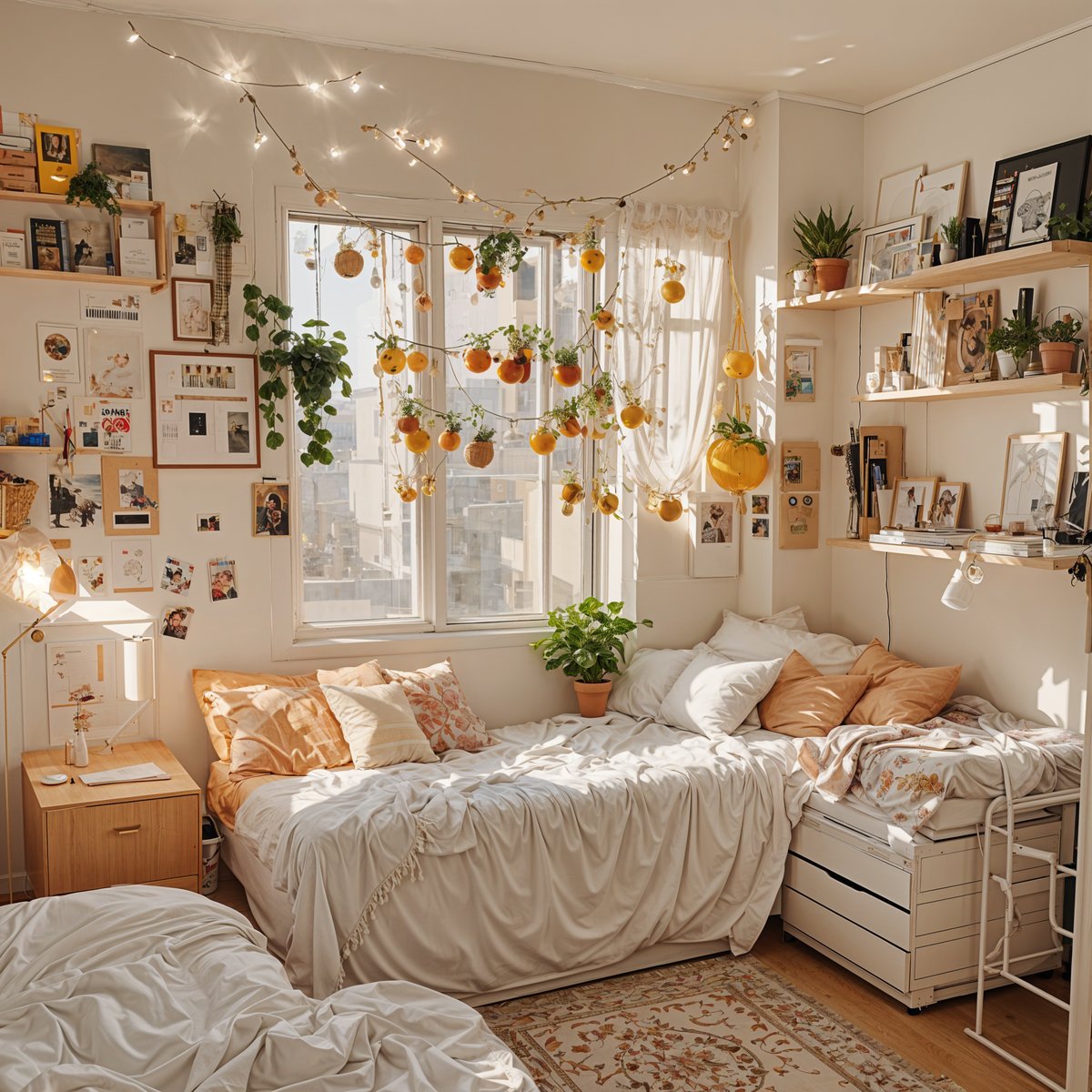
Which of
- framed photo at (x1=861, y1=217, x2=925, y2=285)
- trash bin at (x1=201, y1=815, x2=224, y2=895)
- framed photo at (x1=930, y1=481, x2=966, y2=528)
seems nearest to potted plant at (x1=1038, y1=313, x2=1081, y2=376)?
framed photo at (x1=930, y1=481, x2=966, y2=528)

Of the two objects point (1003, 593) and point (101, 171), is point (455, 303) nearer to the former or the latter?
point (101, 171)

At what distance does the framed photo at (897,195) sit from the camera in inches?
163

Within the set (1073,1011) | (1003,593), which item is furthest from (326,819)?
(1003,593)

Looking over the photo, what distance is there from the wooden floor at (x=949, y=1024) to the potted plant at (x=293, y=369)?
5.25 ft

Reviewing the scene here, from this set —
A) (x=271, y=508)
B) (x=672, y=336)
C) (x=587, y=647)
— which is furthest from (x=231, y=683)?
(x=672, y=336)

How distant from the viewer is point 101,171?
352 cm

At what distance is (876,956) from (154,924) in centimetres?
206

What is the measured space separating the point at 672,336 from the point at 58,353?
2.27 metres

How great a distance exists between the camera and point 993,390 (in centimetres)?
358

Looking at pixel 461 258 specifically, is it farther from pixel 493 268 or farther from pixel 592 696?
pixel 592 696

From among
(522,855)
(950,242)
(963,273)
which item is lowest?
(522,855)

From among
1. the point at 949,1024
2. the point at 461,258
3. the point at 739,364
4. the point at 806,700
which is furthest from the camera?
the point at 739,364

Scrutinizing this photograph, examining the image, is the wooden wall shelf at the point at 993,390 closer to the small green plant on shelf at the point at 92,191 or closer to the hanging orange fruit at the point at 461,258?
the hanging orange fruit at the point at 461,258

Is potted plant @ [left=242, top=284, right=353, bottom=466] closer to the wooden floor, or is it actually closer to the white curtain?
the white curtain
